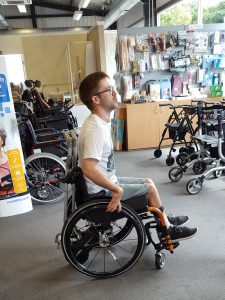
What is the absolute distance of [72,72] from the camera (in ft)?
→ 24.3

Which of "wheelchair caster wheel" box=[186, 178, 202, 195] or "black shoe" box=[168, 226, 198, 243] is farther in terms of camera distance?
"wheelchair caster wheel" box=[186, 178, 202, 195]

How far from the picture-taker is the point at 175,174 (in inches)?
121

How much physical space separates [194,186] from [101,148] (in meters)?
1.65

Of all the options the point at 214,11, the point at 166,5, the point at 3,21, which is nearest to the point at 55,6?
the point at 3,21

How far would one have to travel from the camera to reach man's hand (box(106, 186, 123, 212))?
1424mm

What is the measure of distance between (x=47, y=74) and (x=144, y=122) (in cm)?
527

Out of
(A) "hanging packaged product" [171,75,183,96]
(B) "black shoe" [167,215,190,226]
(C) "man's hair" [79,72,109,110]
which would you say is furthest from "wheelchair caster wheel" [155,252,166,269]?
(A) "hanging packaged product" [171,75,183,96]

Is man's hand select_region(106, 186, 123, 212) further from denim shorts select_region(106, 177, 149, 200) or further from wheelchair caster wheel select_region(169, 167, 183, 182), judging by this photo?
wheelchair caster wheel select_region(169, 167, 183, 182)

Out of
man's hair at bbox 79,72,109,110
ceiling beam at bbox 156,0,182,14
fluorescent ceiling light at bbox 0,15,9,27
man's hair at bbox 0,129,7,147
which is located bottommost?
man's hair at bbox 0,129,7,147

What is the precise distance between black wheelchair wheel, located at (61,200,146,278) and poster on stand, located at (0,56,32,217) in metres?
0.97

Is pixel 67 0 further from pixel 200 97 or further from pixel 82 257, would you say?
pixel 82 257

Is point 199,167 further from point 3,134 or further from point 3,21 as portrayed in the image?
point 3,21

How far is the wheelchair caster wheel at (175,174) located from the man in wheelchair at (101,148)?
56.1 inches

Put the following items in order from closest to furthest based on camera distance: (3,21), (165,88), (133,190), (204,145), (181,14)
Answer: (133,190)
(204,145)
(165,88)
(181,14)
(3,21)
